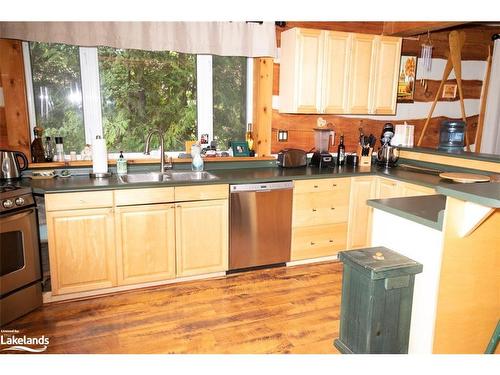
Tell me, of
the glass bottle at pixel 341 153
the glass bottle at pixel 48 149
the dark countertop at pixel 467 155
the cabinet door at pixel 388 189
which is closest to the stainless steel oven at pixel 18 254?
the glass bottle at pixel 48 149

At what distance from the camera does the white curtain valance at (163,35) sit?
3.00 meters

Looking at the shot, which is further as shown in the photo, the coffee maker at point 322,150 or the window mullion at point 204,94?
the coffee maker at point 322,150

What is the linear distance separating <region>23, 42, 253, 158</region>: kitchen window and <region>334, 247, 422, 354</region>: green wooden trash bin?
2.31 metres

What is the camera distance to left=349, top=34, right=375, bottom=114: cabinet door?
12.5ft

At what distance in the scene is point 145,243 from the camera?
121 inches

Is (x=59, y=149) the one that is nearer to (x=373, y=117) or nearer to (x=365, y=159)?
(x=365, y=159)

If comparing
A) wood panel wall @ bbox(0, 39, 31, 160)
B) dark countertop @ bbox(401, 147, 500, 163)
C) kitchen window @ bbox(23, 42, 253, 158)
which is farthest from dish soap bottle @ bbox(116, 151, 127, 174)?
dark countertop @ bbox(401, 147, 500, 163)

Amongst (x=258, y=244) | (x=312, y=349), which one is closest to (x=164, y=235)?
(x=258, y=244)

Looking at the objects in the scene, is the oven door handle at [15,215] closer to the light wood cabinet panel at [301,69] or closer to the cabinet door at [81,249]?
the cabinet door at [81,249]

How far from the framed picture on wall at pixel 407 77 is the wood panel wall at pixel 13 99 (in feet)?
12.2

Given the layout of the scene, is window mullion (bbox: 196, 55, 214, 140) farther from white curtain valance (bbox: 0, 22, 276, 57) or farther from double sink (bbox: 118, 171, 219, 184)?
double sink (bbox: 118, 171, 219, 184)

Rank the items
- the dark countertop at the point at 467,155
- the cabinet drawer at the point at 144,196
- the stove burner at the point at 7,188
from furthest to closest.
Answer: the dark countertop at the point at 467,155, the cabinet drawer at the point at 144,196, the stove burner at the point at 7,188

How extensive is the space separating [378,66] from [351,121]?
0.64m
